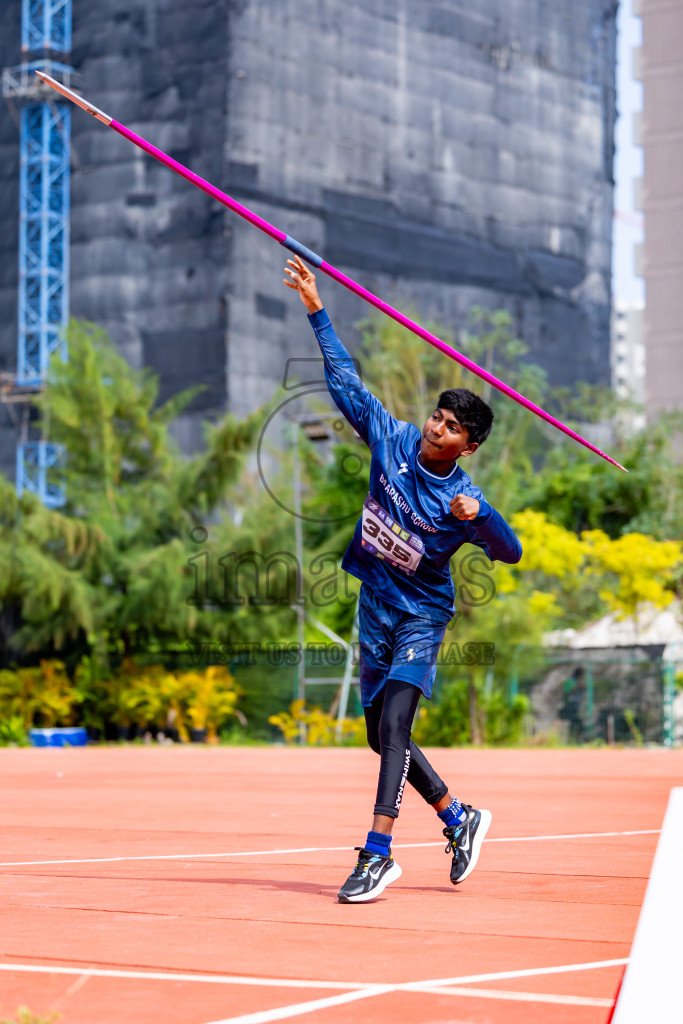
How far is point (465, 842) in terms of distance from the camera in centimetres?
595

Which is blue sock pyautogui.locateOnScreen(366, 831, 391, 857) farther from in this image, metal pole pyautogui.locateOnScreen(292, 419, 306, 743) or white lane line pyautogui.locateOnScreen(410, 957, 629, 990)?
metal pole pyautogui.locateOnScreen(292, 419, 306, 743)

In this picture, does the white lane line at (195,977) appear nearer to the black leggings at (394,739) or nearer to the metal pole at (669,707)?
the black leggings at (394,739)

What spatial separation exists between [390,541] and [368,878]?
1.31 meters

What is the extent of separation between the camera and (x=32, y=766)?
17.1m

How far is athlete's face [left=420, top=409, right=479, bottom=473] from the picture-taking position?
588 centimetres

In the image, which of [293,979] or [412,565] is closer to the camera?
[293,979]

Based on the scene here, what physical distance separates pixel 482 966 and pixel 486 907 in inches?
51.7

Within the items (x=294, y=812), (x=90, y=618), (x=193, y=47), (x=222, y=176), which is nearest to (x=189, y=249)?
(x=222, y=176)

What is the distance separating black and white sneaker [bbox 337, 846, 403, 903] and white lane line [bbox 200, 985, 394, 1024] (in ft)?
5.39

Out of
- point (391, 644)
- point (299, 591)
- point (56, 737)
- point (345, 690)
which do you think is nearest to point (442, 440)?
point (391, 644)

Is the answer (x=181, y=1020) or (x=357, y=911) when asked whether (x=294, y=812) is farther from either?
(x=181, y=1020)

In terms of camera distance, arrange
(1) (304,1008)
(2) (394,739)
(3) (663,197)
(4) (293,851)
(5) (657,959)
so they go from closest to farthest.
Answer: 1. (1) (304,1008)
2. (5) (657,959)
3. (2) (394,739)
4. (4) (293,851)
5. (3) (663,197)

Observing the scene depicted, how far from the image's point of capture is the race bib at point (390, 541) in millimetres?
5844

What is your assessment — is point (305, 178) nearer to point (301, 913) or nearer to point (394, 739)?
point (394, 739)
